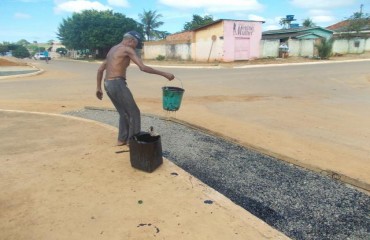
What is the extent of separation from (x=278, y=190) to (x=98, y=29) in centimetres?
4980

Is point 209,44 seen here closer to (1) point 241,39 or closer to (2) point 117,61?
(1) point 241,39

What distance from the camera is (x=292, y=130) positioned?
7.07m

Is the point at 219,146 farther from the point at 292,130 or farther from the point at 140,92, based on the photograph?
the point at 140,92

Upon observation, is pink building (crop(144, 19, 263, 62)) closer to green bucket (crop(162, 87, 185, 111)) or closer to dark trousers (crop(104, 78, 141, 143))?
green bucket (crop(162, 87, 185, 111))

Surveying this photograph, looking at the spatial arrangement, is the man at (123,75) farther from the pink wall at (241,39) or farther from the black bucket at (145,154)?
the pink wall at (241,39)

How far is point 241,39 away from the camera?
33.8 meters

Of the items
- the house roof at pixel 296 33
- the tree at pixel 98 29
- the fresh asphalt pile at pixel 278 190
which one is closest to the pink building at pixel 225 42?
the house roof at pixel 296 33

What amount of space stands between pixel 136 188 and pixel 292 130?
173 inches

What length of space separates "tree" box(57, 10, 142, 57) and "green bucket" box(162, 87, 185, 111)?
46082mm

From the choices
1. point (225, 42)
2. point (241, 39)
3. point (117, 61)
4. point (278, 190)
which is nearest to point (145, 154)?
point (117, 61)

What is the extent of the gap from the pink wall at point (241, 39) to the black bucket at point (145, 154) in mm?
29886

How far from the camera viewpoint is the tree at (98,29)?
163ft

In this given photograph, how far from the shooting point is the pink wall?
3284cm

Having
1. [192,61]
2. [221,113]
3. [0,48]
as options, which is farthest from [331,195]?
[0,48]
